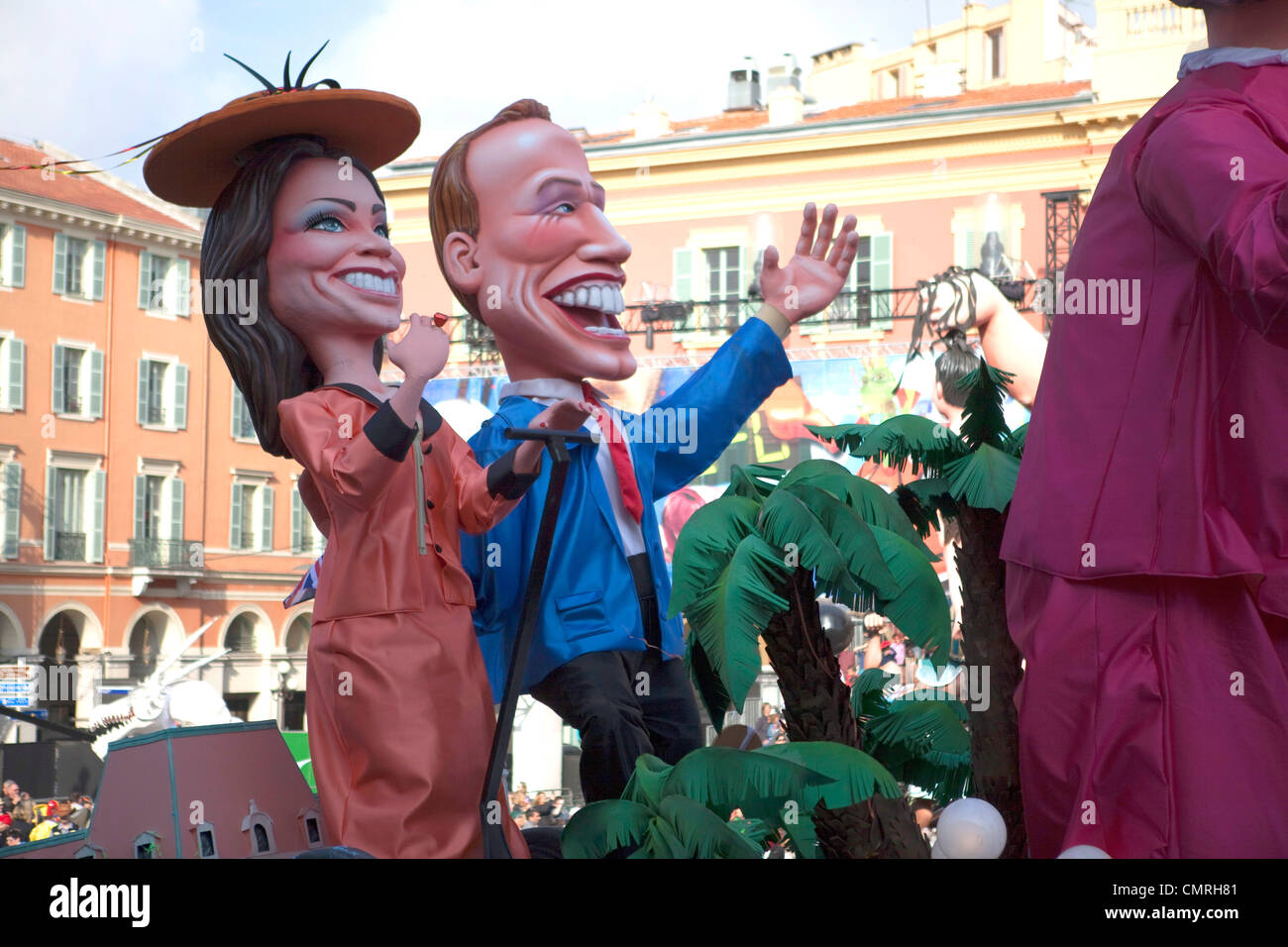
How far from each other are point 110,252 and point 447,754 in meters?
8.78

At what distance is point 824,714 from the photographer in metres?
1.98

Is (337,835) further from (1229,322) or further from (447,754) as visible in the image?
(1229,322)

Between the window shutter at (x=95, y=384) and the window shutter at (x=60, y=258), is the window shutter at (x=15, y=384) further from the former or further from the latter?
the window shutter at (x=60, y=258)

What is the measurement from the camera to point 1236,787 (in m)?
1.62

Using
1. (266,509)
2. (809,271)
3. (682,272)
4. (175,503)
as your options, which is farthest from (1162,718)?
(175,503)

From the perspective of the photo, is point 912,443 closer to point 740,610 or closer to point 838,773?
point 740,610

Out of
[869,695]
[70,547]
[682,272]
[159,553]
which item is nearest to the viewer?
[869,695]

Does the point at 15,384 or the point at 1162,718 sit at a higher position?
the point at 15,384

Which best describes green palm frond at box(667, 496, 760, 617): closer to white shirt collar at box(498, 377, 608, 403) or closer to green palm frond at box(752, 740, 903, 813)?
green palm frond at box(752, 740, 903, 813)

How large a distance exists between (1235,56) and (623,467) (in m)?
1.20

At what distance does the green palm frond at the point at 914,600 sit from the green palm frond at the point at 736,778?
28 centimetres

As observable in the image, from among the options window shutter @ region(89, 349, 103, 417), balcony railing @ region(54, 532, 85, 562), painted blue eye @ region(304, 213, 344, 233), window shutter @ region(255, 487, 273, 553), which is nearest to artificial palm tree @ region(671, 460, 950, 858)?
Result: painted blue eye @ region(304, 213, 344, 233)

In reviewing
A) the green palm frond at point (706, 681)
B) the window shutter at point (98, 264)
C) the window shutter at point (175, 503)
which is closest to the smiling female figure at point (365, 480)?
the green palm frond at point (706, 681)
